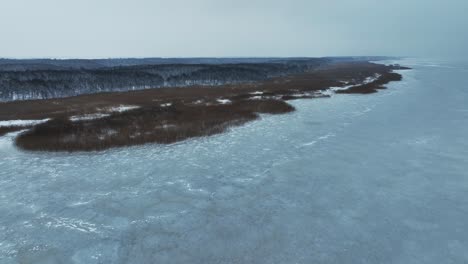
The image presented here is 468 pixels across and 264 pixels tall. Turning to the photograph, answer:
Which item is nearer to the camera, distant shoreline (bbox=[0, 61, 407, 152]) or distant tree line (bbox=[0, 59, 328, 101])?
distant shoreline (bbox=[0, 61, 407, 152])

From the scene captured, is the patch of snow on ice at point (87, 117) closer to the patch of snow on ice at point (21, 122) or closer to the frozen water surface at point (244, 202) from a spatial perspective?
the patch of snow on ice at point (21, 122)

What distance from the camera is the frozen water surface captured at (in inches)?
333

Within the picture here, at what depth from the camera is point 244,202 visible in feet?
37.3

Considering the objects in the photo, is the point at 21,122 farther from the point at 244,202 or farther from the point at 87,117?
the point at 244,202

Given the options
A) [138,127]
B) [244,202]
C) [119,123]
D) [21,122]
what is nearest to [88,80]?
[21,122]

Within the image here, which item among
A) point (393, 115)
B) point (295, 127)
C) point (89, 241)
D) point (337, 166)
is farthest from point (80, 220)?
point (393, 115)

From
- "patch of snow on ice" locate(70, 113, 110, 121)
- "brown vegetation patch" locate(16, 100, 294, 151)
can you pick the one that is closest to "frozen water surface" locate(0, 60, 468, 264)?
"brown vegetation patch" locate(16, 100, 294, 151)

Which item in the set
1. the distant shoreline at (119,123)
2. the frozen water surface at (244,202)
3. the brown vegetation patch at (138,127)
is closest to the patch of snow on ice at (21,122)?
the distant shoreline at (119,123)

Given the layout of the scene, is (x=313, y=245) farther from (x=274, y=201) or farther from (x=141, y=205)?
(x=141, y=205)

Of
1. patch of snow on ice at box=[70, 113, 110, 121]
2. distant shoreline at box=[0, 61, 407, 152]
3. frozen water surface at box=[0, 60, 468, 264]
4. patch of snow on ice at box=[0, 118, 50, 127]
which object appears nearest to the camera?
frozen water surface at box=[0, 60, 468, 264]

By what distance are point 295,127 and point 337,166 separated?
329 inches

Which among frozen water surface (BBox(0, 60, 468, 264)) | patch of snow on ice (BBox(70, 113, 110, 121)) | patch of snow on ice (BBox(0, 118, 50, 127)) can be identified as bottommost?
frozen water surface (BBox(0, 60, 468, 264))

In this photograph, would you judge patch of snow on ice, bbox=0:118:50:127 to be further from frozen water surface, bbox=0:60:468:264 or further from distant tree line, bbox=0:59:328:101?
distant tree line, bbox=0:59:328:101

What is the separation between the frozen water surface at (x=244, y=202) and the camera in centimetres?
845
